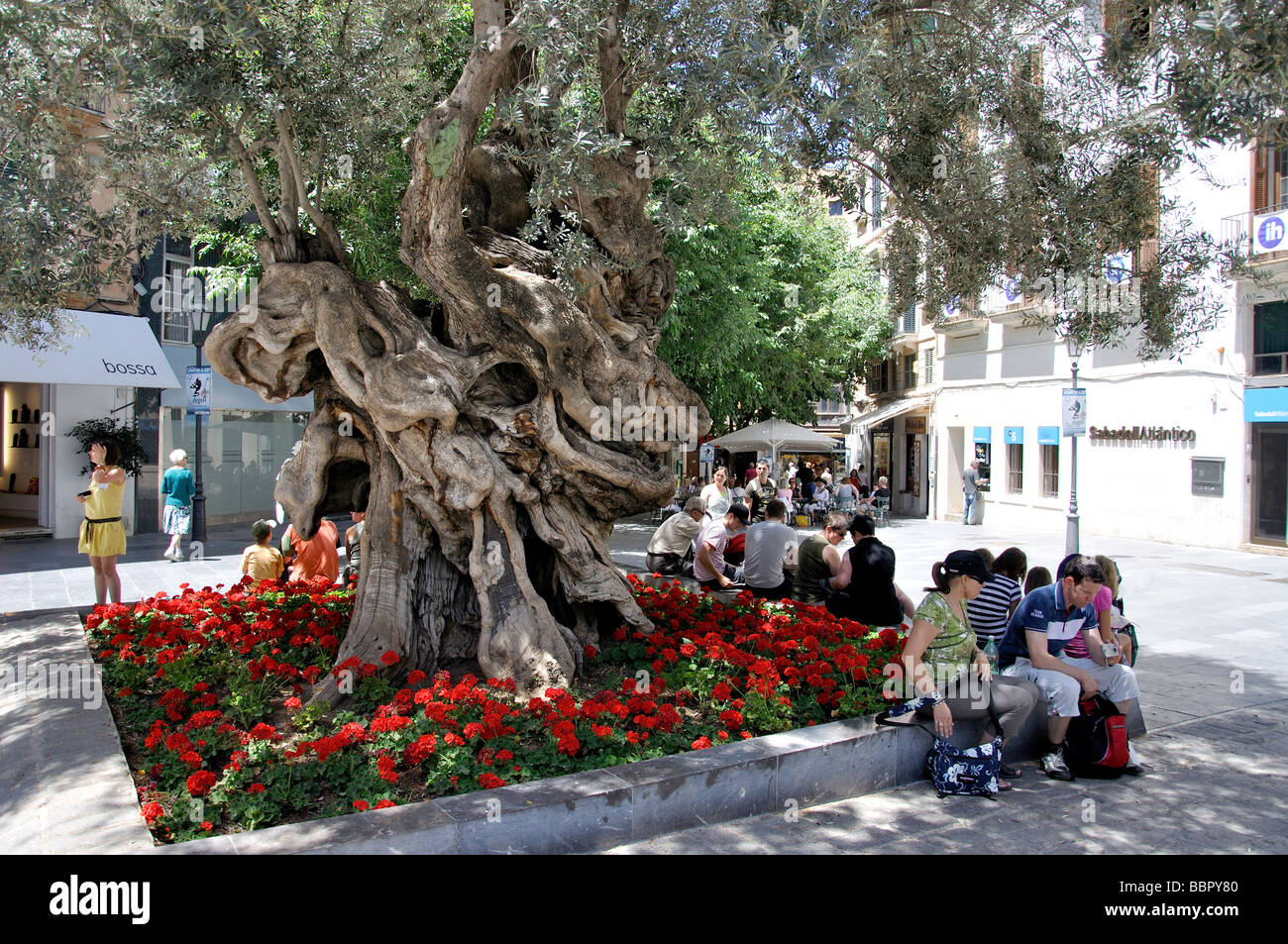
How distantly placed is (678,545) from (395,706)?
5.78 metres

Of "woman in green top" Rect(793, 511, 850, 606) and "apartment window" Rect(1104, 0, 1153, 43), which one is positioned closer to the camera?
"apartment window" Rect(1104, 0, 1153, 43)

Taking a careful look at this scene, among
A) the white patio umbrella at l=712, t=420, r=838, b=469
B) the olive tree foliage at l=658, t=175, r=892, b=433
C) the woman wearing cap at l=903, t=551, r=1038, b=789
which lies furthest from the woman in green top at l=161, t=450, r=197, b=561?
the woman wearing cap at l=903, t=551, r=1038, b=789

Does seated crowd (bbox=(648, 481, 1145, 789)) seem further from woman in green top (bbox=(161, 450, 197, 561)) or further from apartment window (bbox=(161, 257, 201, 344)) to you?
apartment window (bbox=(161, 257, 201, 344))

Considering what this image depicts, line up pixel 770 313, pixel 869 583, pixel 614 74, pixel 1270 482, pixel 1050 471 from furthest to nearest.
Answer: pixel 770 313, pixel 1050 471, pixel 1270 482, pixel 869 583, pixel 614 74

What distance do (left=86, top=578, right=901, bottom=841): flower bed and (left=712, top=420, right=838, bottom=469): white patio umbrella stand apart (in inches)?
584

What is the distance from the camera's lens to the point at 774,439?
22297 millimetres

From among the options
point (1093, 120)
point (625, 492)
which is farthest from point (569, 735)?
point (1093, 120)

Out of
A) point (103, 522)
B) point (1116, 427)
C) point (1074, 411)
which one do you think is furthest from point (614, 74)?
point (1116, 427)

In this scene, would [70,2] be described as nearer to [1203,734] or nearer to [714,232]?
[1203,734]

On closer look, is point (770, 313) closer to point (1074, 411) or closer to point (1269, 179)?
point (1074, 411)

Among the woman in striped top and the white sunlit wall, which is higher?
the white sunlit wall

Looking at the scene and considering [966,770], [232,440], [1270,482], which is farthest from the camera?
[232,440]

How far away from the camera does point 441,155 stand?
216 inches

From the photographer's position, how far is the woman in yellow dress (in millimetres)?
8664
